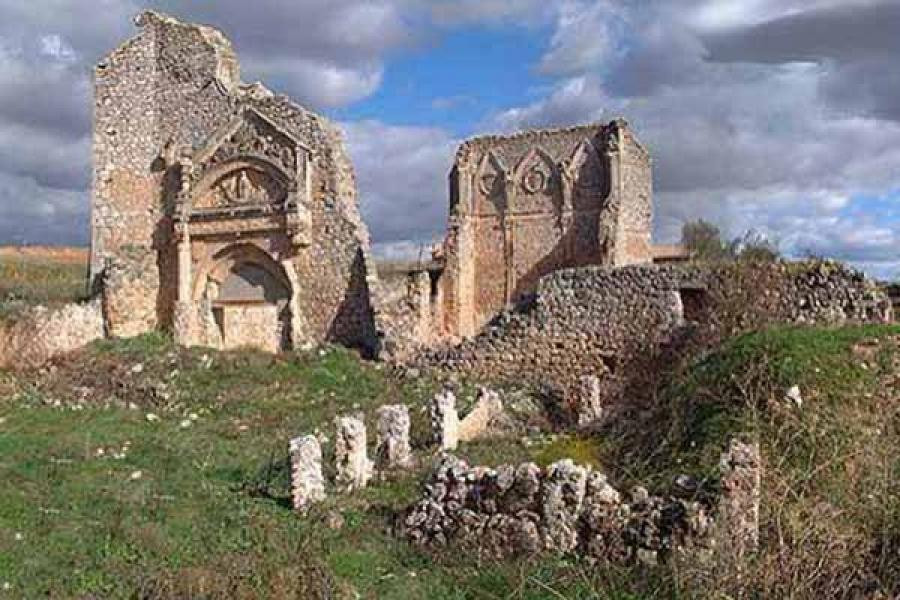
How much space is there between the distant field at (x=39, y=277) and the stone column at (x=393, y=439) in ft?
32.7

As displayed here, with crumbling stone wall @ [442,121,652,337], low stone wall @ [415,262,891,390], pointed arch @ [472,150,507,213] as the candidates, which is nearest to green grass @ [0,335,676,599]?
low stone wall @ [415,262,891,390]

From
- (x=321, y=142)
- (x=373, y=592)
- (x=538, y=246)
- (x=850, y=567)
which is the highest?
(x=321, y=142)

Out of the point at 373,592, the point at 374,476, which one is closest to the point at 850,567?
the point at 373,592

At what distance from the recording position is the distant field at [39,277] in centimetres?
2120

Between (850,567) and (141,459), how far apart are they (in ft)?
28.1

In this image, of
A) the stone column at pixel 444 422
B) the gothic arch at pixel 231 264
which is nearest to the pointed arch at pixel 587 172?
the gothic arch at pixel 231 264

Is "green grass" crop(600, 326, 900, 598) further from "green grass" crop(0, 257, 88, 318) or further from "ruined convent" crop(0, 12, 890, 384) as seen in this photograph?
"green grass" crop(0, 257, 88, 318)

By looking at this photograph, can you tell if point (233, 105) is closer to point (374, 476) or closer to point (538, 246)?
point (538, 246)

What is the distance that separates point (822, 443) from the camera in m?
8.56

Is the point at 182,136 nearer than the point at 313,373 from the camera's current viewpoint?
No

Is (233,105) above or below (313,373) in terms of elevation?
above

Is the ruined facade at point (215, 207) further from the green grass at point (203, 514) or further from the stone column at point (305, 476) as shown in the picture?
the stone column at point (305, 476)

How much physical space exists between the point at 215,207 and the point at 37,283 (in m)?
7.10

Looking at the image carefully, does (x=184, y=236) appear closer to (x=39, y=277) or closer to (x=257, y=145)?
(x=257, y=145)
